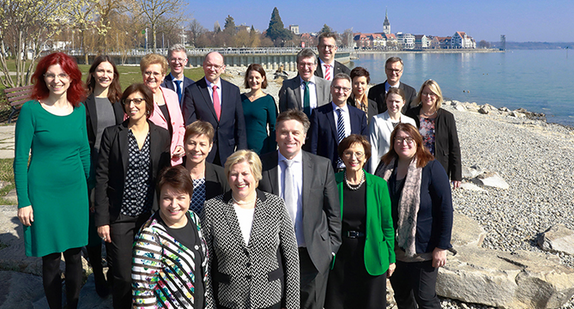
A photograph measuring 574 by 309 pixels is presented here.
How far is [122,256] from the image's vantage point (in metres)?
3.37

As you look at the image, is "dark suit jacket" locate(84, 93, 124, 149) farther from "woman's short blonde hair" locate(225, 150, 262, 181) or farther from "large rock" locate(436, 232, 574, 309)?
"large rock" locate(436, 232, 574, 309)

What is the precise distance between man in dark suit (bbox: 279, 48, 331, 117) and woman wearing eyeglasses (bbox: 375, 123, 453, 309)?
69.9 inches

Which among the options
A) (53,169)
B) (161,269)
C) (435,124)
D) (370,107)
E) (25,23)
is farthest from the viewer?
(25,23)

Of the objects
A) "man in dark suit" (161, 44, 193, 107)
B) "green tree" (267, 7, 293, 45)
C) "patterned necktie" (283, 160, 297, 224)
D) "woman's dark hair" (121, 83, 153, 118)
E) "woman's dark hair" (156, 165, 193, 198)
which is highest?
"green tree" (267, 7, 293, 45)

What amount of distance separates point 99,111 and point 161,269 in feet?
6.14

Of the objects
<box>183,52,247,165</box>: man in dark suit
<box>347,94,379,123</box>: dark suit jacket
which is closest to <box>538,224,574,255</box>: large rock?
<box>347,94,379,123</box>: dark suit jacket

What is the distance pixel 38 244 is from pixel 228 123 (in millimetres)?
2204

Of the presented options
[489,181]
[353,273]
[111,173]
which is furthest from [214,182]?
[489,181]

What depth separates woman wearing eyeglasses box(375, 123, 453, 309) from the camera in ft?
11.1

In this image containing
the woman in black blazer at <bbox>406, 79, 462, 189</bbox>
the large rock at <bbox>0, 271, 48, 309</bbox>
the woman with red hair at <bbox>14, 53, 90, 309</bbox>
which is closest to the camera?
the woman with red hair at <bbox>14, 53, 90, 309</bbox>

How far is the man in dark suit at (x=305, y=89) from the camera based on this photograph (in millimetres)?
5059

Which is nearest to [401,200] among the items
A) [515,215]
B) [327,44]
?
[327,44]

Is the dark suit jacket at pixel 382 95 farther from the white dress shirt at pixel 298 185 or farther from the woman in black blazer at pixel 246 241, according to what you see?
the woman in black blazer at pixel 246 241

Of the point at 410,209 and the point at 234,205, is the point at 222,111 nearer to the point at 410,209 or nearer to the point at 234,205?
the point at 234,205
